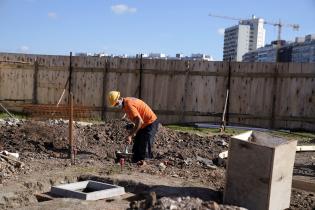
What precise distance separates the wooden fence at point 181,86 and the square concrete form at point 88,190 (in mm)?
10559

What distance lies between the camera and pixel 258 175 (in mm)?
6559

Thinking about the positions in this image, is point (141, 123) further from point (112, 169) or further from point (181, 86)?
point (181, 86)

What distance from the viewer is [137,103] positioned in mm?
9750

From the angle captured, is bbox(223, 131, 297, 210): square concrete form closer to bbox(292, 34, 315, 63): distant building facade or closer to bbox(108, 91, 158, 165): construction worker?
bbox(108, 91, 158, 165): construction worker

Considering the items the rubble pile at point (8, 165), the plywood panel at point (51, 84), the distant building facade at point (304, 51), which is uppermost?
the distant building facade at point (304, 51)

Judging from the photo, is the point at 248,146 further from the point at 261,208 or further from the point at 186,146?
the point at 186,146

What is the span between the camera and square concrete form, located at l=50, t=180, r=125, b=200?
23.5 ft

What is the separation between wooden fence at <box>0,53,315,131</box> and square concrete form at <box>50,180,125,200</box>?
10.6 m

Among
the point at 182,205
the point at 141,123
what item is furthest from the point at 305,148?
the point at 182,205

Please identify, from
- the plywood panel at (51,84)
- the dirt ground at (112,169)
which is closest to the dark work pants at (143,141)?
the dirt ground at (112,169)

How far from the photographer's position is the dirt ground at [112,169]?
280 inches

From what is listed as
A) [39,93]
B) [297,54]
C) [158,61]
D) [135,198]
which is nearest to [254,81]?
[158,61]

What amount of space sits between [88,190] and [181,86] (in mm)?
10580

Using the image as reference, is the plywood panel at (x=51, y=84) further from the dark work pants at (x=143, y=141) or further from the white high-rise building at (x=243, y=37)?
the white high-rise building at (x=243, y=37)
